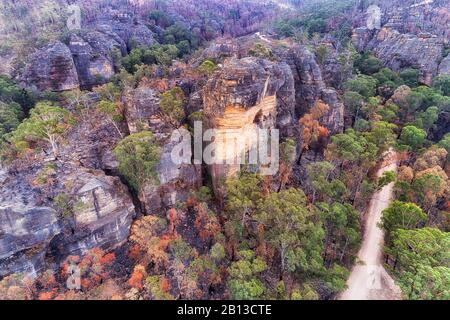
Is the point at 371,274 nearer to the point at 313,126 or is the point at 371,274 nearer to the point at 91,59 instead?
the point at 313,126

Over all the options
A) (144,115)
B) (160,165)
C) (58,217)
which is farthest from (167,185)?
(58,217)

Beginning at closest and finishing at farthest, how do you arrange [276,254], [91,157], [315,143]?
[276,254] → [91,157] → [315,143]

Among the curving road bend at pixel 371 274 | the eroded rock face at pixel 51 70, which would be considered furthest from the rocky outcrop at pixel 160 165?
the eroded rock face at pixel 51 70

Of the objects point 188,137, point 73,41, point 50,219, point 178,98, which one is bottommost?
point 50,219

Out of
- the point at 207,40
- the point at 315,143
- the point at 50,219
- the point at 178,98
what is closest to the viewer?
the point at 50,219

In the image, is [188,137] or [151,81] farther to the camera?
[151,81]

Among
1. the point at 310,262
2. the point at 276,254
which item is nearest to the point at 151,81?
the point at 276,254

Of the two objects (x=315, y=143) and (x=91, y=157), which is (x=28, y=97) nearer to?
(x=91, y=157)
